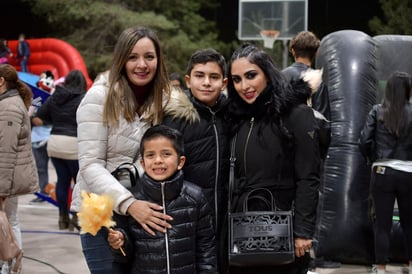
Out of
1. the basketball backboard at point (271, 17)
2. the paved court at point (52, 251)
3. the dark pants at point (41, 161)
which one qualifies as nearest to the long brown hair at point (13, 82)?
the paved court at point (52, 251)

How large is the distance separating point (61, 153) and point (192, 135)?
4.30 m

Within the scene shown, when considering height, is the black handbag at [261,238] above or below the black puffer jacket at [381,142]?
below

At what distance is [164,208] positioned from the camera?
2.65m

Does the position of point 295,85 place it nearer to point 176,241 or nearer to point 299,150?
point 299,150

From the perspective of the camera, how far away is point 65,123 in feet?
22.9

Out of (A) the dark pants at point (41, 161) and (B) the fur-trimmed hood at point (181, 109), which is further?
(A) the dark pants at point (41, 161)

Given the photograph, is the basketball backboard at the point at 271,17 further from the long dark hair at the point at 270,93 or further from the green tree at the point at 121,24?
the long dark hair at the point at 270,93

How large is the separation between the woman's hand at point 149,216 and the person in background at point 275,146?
1.29ft

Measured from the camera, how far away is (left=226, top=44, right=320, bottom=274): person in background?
2814mm

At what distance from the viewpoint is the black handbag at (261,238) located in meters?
2.72

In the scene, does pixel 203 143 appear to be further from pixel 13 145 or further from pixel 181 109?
pixel 13 145

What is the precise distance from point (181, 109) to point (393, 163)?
2641 mm

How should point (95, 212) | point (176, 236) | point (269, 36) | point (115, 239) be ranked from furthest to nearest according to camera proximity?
point (269, 36)
point (176, 236)
point (115, 239)
point (95, 212)

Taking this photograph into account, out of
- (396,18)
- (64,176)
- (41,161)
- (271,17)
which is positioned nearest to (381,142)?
(64,176)
